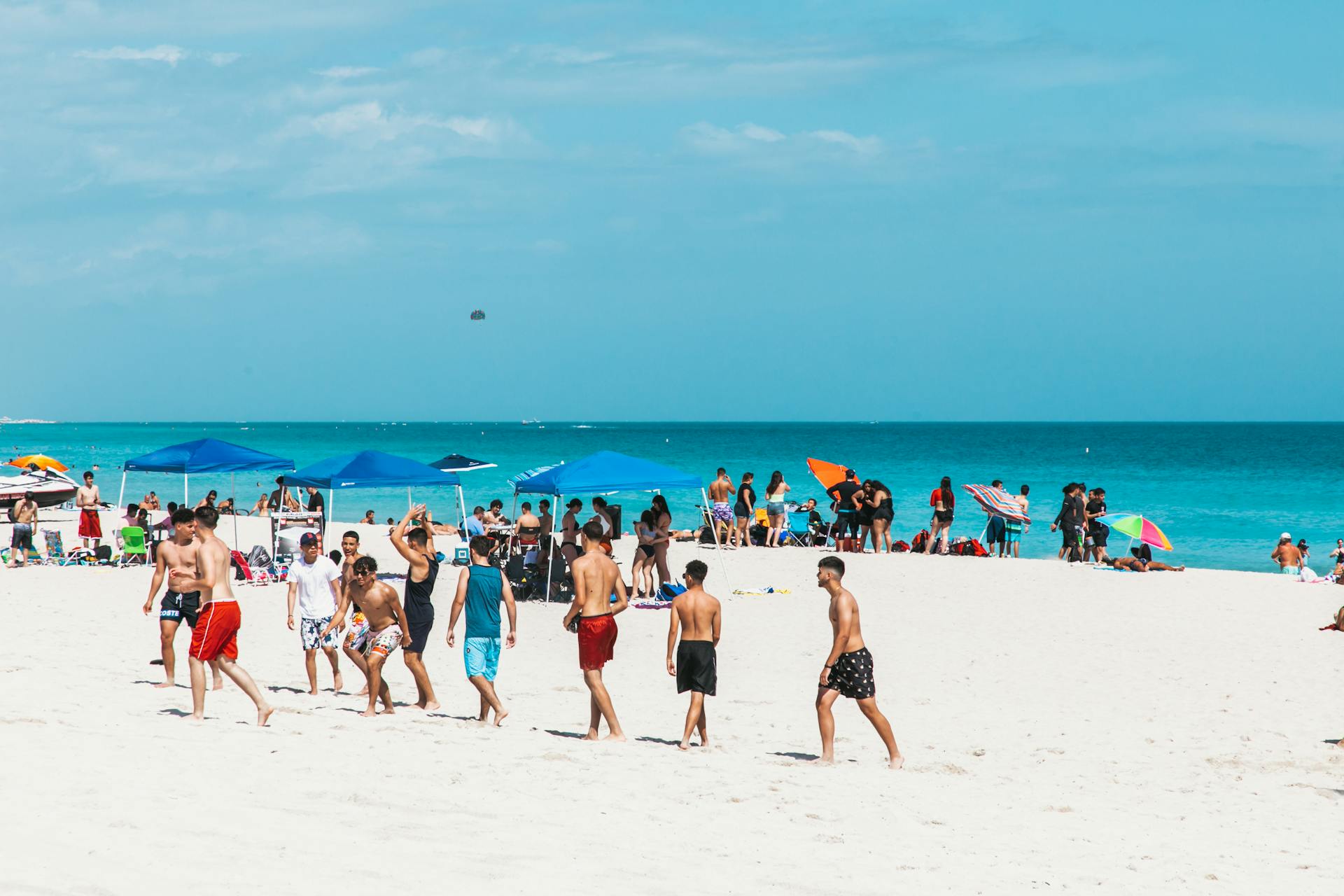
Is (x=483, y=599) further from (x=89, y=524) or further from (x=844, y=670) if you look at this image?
(x=89, y=524)

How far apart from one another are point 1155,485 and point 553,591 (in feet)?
136

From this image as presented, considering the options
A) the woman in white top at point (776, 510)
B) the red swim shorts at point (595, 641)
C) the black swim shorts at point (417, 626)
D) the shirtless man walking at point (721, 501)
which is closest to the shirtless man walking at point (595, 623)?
the red swim shorts at point (595, 641)

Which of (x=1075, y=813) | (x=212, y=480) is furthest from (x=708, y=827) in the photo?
(x=212, y=480)

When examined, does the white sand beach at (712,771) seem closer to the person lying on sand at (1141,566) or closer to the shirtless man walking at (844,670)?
the shirtless man walking at (844,670)

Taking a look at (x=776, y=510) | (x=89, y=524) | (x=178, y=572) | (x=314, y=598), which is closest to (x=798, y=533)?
(x=776, y=510)

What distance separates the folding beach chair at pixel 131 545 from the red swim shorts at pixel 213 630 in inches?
415

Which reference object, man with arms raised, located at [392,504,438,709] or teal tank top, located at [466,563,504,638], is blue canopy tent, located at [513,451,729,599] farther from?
teal tank top, located at [466,563,504,638]

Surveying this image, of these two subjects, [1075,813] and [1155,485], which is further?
[1155,485]

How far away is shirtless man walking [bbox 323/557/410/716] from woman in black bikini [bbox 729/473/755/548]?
39.4 ft

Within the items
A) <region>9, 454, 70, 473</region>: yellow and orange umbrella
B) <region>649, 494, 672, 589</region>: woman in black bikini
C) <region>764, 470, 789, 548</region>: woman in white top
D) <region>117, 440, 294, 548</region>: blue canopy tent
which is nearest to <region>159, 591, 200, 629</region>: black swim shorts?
<region>649, 494, 672, 589</region>: woman in black bikini

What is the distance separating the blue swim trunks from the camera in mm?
7887

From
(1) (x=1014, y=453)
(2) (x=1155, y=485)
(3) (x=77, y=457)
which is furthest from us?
(1) (x=1014, y=453)

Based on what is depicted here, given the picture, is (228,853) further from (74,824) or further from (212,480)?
(212,480)

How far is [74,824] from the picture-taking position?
4.84m
